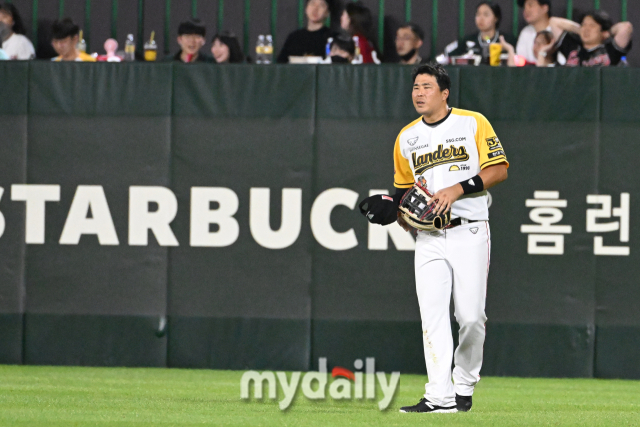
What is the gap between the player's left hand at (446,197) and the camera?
5.89 m

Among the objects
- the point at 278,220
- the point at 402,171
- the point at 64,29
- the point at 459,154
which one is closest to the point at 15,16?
the point at 64,29

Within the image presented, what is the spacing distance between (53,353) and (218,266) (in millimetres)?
1737

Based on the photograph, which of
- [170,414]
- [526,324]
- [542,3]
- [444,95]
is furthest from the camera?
[542,3]

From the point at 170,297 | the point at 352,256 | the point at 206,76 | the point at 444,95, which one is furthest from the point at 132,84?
the point at 444,95

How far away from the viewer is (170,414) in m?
5.82

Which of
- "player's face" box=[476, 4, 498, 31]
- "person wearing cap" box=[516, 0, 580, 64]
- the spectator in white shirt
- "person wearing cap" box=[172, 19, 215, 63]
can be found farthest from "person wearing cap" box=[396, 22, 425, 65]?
the spectator in white shirt

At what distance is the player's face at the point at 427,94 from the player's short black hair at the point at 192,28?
431 cm

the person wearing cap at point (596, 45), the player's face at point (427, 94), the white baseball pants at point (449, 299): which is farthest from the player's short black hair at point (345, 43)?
the white baseball pants at point (449, 299)

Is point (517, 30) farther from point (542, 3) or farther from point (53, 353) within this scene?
point (53, 353)

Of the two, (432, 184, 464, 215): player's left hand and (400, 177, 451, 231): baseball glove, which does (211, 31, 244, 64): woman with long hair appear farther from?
(432, 184, 464, 215): player's left hand

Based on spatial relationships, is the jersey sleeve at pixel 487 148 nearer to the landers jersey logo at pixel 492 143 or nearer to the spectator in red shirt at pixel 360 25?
the landers jersey logo at pixel 492 143

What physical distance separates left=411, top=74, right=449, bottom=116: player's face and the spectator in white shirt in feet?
18.4

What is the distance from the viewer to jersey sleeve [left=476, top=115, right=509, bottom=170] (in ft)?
20.1

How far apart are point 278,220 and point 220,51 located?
2006 mm
